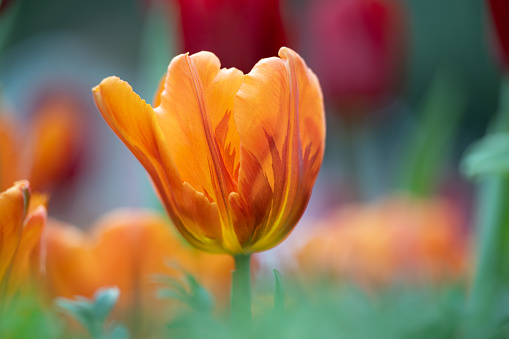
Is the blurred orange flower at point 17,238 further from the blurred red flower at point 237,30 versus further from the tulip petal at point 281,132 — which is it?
the blurred red flower at point 237,30

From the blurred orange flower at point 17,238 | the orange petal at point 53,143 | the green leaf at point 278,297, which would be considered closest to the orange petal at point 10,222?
the blurred orange flower at point 17,238

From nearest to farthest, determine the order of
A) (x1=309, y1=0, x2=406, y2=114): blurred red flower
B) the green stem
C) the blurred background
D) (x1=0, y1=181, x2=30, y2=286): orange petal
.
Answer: (x1=0, y1=181, x2=30, y2=286): orange petal
the green stem
the blurred background
(x1=309, y1=0, x2=406, y2=114): blurred red flower

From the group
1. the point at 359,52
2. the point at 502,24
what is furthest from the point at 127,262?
the point at 359,52

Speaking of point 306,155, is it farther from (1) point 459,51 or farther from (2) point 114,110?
(1) point 459,51

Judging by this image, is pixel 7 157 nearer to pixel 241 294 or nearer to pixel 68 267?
pixel 68 267

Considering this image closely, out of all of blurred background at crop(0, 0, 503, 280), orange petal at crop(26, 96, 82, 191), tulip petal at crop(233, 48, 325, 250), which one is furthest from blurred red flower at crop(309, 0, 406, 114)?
tulip petal at crop(233, 48, 325, 250)

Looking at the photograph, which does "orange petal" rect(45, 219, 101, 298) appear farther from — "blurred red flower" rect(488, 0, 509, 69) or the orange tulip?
"blurred red flower" rect(488, 0, 509, 69)
